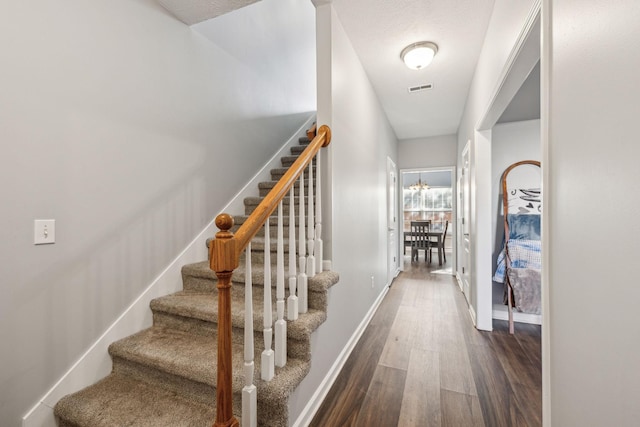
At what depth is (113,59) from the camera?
1614 millimetres

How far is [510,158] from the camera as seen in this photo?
3127 millimetres

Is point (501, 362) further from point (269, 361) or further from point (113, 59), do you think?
point (113, 59)

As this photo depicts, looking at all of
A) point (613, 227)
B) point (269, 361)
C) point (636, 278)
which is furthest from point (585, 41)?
point (269, 361)

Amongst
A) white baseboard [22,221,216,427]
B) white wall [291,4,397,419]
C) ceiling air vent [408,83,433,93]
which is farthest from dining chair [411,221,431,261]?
white baseboard [22,221,216,427]

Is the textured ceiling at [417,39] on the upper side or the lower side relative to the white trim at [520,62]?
upper

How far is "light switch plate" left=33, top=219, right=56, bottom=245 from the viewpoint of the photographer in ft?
4.26

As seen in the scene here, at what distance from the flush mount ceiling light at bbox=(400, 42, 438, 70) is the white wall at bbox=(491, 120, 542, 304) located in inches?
55.8

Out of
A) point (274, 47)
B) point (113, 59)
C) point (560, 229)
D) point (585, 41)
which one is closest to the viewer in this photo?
point (585, 41)

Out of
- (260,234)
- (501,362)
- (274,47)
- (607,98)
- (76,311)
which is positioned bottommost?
(501,362)

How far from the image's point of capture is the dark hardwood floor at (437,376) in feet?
5.25

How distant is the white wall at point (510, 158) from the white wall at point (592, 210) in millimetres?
2349

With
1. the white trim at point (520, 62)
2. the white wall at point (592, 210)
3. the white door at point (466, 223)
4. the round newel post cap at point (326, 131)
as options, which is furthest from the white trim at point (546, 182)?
the white door at point (466, 223)

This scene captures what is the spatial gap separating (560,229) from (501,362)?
1.78 m

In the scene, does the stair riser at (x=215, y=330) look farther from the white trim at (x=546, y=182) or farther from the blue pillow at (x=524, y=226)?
the blue pillow at (x=524, y=226)
